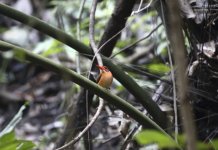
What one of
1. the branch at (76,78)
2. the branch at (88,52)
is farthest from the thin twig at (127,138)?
the branch at (76,78)

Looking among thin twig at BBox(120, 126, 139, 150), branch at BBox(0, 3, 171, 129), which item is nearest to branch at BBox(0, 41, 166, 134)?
branch at BBox(0, 3, 171, 129)

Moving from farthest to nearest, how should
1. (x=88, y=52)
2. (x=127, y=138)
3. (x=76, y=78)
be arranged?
(x=127, y=138), (x=88, y=52), (x=76, y=78)

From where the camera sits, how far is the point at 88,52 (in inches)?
64.3

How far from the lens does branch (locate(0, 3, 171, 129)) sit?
4.65 ft

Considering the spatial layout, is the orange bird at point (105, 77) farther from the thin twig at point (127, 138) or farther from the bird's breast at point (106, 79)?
the thin twig at point (127, 138)

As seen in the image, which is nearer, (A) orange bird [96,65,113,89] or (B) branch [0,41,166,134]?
(B) branch [0,41,166,134]

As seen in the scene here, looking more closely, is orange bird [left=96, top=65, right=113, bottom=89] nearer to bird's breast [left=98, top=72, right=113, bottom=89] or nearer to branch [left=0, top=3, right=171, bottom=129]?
bird's breast [left=98, top=72, right=113, bottom=89]

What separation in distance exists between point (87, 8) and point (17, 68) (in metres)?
1.39

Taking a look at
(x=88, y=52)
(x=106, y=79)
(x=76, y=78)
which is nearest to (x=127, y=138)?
(x=106, y=79)

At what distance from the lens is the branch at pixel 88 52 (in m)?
1.42

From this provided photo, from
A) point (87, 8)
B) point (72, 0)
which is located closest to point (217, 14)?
point (87, 8)

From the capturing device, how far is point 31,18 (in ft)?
4.64

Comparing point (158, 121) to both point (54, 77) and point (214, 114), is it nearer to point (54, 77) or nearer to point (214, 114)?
point (214, 114)

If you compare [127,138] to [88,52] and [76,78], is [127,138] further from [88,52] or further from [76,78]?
[76,78]
